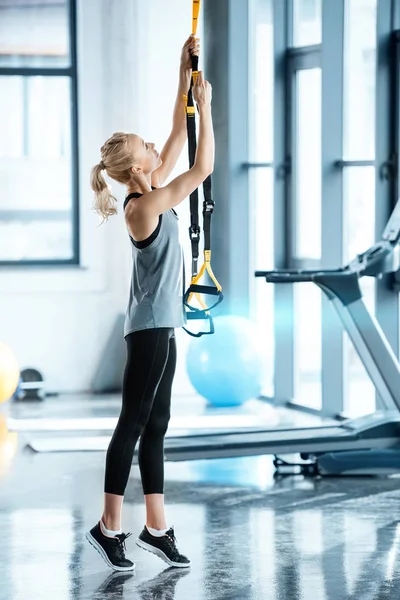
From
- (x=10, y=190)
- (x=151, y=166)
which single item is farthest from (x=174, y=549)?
(x=10, y=190)

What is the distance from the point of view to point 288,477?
4.88 meters

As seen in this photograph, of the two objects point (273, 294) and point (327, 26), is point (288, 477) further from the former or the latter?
point (327, 26)

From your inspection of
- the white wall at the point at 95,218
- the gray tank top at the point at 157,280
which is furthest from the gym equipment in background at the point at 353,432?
the white wall at the point at 95,218

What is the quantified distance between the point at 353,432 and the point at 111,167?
2.12 metres

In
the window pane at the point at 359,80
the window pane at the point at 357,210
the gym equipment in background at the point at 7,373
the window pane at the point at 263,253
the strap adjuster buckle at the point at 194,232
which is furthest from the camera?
the window pane at the point at 263,253

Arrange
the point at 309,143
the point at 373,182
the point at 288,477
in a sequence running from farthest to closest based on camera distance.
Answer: the point at 309,143 → the point at 373,182 → the point at 288,477

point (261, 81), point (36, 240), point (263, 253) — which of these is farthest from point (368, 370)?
point (36, 240)

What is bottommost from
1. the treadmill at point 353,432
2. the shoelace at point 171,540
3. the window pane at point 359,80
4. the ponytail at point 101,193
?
the shoelace at point 171,540

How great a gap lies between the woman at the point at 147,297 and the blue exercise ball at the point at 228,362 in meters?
2.97

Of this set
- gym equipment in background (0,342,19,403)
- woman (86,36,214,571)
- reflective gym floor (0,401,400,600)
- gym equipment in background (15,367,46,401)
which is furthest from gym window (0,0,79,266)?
woman (86,36,214,571)

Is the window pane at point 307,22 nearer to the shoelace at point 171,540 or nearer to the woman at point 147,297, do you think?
the woman at point 147,297

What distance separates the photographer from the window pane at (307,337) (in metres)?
6.69

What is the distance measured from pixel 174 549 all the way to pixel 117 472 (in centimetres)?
35

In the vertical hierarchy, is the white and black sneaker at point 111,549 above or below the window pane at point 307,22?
below
